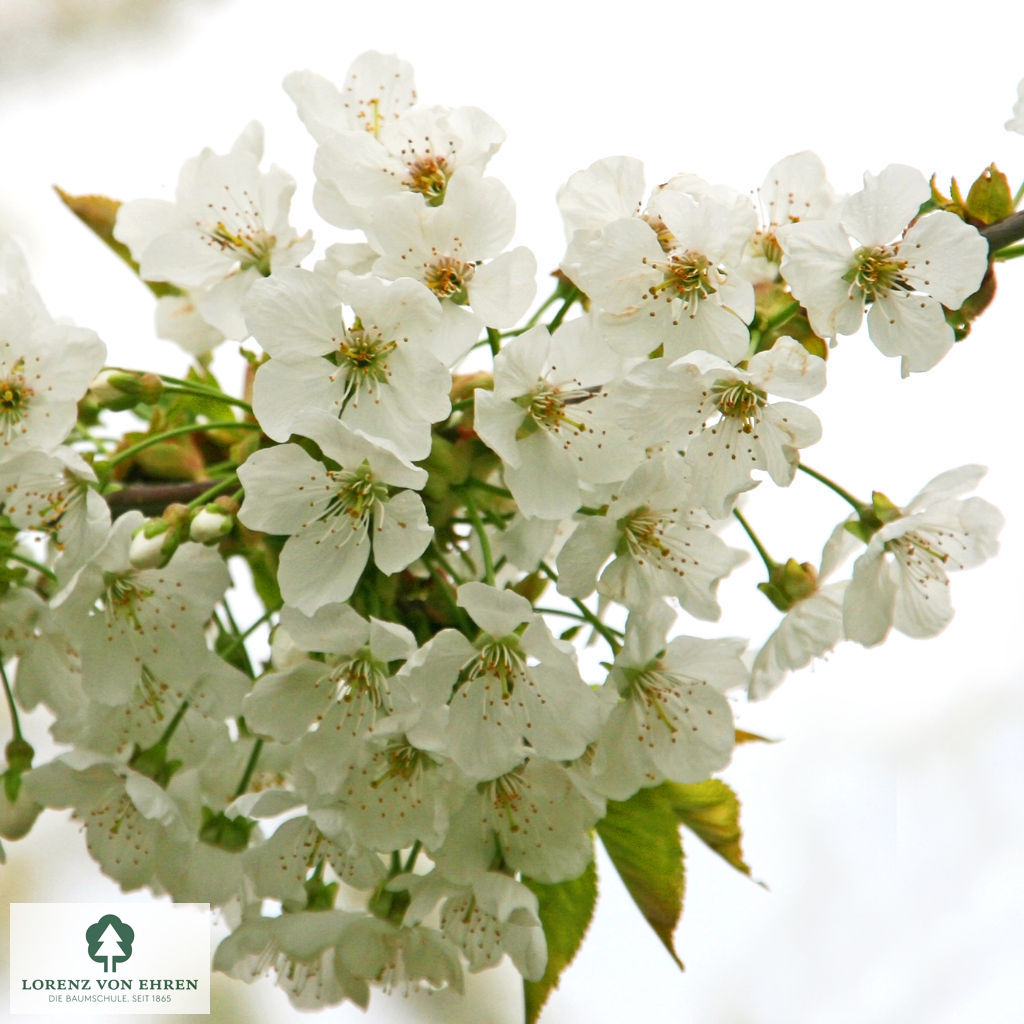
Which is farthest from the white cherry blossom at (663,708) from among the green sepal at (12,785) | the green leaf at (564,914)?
the green sepal at (12,785)

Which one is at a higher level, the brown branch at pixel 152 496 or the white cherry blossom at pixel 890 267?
the white cherry blossom at pixel 890 267

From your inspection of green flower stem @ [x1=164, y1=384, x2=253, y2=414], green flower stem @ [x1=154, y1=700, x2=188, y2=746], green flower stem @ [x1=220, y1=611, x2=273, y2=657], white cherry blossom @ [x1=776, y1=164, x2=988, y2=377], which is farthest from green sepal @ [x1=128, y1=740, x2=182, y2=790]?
white cherry blossom @ [x1=776, y1=164, x2=988, y2=377]

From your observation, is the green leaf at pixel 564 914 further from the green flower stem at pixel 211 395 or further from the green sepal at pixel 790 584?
the green flower stem at pixel 211 395

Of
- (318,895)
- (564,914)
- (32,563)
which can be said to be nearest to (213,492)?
(32,563)

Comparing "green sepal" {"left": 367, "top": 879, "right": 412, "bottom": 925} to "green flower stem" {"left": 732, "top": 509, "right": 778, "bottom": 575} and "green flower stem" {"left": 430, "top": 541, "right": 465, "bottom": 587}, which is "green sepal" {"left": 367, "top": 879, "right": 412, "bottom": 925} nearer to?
"green flower stem" {"left": 430, "top": 541, "right": 465, "bottom": 587}

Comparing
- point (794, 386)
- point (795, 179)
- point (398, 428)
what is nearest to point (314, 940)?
point (398, 428)

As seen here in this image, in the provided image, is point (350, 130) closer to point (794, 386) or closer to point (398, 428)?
point (398, 428)
